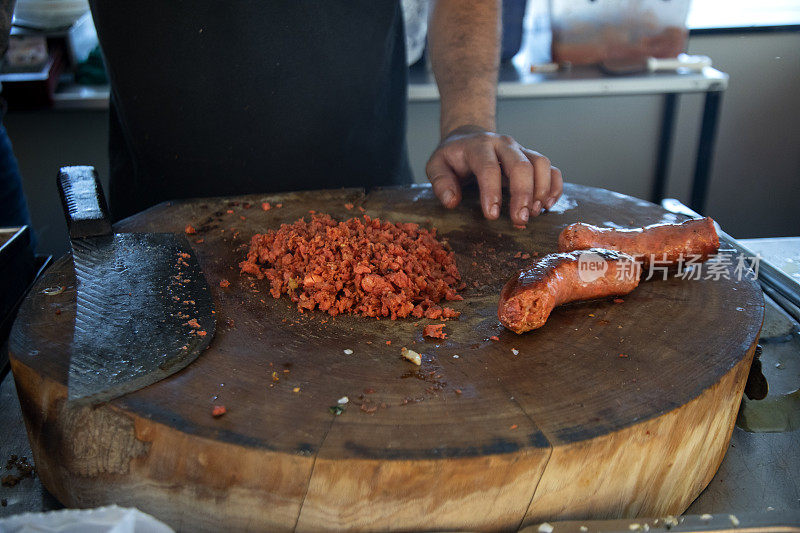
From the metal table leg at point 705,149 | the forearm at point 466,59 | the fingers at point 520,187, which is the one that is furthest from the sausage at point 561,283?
the metal table leg at point 705,149

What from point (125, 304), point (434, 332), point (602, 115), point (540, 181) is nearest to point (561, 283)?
point (434, 332)

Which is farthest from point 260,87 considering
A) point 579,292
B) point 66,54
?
point 66,54

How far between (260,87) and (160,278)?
3.27 feet

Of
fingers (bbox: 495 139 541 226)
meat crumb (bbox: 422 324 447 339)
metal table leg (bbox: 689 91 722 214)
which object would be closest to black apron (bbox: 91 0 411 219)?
fingers (bbox: 495 139 541 226)

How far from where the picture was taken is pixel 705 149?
4371mm

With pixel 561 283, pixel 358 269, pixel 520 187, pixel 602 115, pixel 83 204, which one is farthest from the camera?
pixel 602 115

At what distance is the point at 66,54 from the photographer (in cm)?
397

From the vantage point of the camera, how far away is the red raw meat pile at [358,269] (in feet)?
4.45

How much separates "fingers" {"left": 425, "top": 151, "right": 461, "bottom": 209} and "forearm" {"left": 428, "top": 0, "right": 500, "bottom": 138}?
0.89 feet

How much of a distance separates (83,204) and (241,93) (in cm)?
78

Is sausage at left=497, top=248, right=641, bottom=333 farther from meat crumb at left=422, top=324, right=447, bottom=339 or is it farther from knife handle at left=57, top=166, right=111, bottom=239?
knife handle at left=57, top=166, right=111, bottom=239

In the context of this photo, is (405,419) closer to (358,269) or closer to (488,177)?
(358,269)

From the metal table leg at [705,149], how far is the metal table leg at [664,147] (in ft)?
0.88

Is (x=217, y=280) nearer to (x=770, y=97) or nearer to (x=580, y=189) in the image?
(x=580, y=189)
